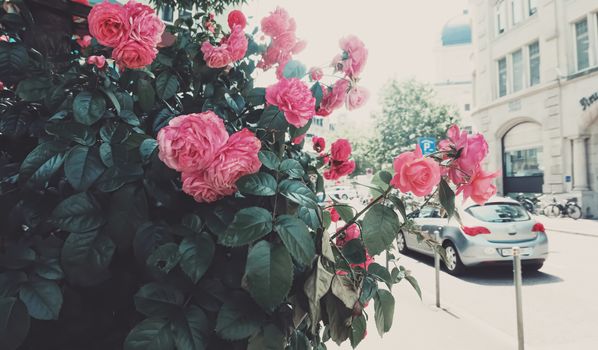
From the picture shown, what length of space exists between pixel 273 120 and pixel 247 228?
1.41 ft

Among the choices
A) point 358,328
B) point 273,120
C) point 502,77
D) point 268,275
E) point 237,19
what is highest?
point 502,77

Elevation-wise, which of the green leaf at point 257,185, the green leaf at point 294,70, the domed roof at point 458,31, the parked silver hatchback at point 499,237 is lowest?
the parked silver hatchback at point 499,237

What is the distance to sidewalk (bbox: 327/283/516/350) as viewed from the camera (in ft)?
12.1

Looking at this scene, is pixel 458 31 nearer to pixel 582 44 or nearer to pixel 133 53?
pixel 582 44

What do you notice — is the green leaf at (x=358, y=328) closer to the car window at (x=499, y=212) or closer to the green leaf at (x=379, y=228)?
the green leaf at (x=379, y=228)

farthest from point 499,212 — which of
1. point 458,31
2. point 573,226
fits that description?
point 458,31

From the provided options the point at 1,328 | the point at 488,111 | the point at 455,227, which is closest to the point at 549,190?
the point at 488,111

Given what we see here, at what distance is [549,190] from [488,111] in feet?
21.3

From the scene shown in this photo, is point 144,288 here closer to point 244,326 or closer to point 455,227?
point 244,326

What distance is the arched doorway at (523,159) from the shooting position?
19000mm

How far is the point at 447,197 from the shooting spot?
3.91 ft

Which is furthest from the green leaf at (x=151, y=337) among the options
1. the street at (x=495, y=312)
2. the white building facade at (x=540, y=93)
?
the white building facade at (x=540, y=93)

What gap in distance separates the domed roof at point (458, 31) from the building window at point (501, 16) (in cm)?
3513

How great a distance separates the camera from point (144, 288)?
948 mm
